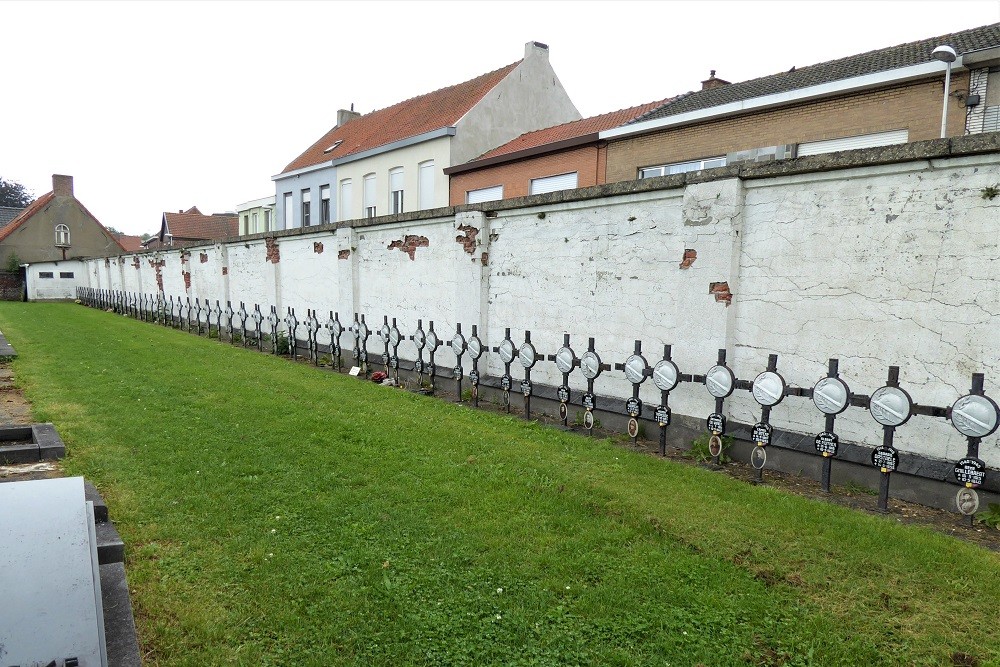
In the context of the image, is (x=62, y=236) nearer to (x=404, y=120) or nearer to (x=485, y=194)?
(x=404, y=120)

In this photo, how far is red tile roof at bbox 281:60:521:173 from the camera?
73.1 feet

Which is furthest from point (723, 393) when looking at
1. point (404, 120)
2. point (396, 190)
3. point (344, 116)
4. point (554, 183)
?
point (344, 116)

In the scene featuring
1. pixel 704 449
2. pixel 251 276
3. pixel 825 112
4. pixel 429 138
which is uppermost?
pixel 429 138

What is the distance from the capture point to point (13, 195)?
77938mm

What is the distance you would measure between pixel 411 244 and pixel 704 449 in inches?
244

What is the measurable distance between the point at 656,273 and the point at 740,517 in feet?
9.63

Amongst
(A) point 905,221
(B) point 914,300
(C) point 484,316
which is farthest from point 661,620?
(C) point 484,316

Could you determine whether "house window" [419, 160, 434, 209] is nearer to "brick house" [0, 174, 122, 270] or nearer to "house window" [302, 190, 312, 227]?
"house window" [302, 190, 312, 227]

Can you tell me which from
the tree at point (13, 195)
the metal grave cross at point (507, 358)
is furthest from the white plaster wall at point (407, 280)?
the tree at point (13, 195)

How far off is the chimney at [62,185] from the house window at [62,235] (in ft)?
7.53

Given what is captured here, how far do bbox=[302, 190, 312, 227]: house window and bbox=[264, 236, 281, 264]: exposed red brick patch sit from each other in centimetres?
1393

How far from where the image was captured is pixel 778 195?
18.8ft

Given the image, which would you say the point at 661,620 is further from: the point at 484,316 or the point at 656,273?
the point at 484,316

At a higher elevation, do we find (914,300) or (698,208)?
(698,208)
